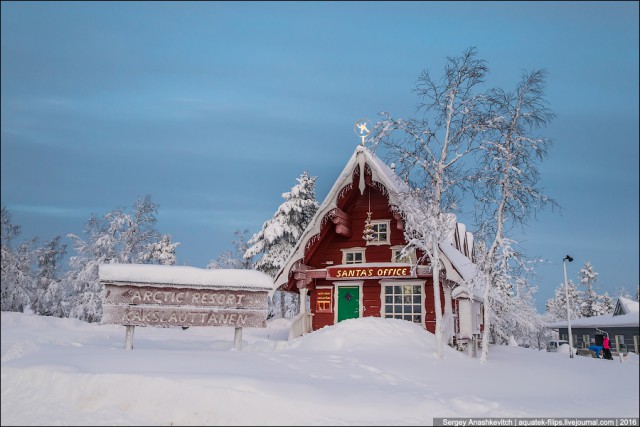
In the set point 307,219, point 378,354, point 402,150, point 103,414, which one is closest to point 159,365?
point 103,414

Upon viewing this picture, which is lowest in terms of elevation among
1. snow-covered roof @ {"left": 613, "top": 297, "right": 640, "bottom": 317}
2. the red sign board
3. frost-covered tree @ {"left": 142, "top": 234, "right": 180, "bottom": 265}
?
snow-covered roof @ {"left": 613, "top": 297, "right": 640, "bottom": 317}

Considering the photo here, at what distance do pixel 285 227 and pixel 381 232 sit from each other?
602 inches

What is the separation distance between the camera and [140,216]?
37750 millimetres

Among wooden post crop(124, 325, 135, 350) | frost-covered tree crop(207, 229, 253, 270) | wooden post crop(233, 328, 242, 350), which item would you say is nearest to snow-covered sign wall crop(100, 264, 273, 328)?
wooden post crop(124, 325, 135, 350)

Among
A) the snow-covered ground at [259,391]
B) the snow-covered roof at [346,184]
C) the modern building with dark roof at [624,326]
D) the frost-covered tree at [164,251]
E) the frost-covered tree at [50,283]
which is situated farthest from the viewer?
the frost-covered tree at [164,251]

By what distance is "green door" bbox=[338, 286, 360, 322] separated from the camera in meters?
22.5

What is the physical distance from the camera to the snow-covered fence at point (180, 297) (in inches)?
537

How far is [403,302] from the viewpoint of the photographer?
2181 cm

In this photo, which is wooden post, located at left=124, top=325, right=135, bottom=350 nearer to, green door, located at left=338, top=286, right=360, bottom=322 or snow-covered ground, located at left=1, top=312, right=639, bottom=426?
snow-covered ground, located at left=1, top=312, right=639, bottom=426

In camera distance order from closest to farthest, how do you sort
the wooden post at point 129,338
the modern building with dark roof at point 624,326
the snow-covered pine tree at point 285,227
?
the modern building with dark roof at point 624,326 → the wooden post at point 129,338 → the snow-covered pine tree at point 285,227

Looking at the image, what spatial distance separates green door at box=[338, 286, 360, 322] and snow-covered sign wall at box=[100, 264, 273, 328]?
27.7 feet

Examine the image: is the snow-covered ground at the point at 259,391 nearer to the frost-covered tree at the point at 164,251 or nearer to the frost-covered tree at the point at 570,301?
the frost-covered tree at the point at 570,301

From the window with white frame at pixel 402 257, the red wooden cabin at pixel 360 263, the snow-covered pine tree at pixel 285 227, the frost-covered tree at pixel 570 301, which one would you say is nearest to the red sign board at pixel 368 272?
the red wooden cabin at pixel 360 263

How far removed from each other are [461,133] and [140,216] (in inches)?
1129
